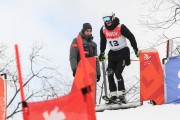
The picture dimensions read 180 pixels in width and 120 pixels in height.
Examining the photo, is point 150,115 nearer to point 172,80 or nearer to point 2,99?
point 172,80

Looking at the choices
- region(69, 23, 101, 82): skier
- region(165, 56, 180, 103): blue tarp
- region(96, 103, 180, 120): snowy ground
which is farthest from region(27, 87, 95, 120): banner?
region(69, 23, 101, 82): skier

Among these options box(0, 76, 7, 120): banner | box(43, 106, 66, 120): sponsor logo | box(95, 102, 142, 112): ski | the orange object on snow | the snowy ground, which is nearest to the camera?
box(43, 106, 66, 120): sponsor logo

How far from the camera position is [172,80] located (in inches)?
354

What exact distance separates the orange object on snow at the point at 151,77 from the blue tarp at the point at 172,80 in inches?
7.7

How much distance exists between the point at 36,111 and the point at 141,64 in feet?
18.3

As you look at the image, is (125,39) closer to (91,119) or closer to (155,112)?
(155,112)

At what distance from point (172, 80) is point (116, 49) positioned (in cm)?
123

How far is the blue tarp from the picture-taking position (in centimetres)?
884

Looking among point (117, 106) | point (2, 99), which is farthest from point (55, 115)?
point (117, 106)

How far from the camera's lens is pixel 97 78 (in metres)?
10.1

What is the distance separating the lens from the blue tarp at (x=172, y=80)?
8836mm

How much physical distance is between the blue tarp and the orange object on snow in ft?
0.64

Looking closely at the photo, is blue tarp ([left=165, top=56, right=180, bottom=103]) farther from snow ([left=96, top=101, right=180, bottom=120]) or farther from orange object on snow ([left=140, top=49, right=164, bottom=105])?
snow ([left=96, top=101, right=180, bottom=120])

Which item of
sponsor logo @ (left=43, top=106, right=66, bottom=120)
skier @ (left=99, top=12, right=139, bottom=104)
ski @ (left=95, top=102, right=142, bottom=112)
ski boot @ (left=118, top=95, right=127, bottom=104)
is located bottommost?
ski @ (left=95, top=102, right=142, bottom=112)
